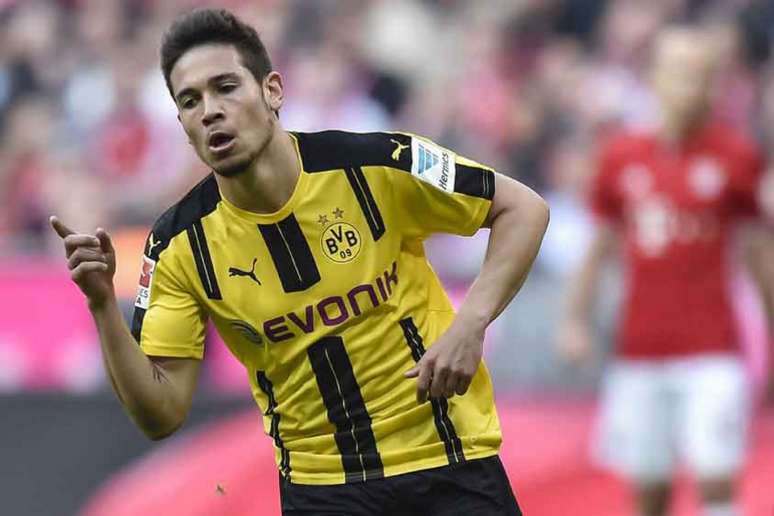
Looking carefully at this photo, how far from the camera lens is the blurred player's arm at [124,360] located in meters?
4.38

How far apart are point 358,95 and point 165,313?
6.92 meters

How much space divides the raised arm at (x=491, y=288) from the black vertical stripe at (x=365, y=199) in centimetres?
32

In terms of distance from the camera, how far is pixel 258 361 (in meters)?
4.85

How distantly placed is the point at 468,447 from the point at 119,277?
4705 mm

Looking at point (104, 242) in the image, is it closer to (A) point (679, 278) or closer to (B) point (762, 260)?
(A) point (679, 278)

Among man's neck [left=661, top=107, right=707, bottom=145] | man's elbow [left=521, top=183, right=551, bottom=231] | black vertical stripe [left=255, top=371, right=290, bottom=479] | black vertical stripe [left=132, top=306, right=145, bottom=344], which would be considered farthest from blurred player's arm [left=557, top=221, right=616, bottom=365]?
black vertical stripe [left=132, top=306, right=145, bottom=344]

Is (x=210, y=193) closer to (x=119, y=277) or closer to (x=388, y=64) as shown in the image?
(x=119, y=277)

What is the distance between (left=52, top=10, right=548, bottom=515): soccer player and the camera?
472 centimetres

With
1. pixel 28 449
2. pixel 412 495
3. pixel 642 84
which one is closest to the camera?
pixel 412 495

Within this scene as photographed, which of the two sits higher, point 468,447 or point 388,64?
point 388,64

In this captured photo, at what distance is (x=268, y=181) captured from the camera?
15.5ft

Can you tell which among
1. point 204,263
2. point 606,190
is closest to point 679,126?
point 606,190

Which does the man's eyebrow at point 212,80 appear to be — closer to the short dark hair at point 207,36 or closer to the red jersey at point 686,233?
the short dark hair at point 207,36

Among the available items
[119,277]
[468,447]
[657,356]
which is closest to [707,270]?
[657,356]
